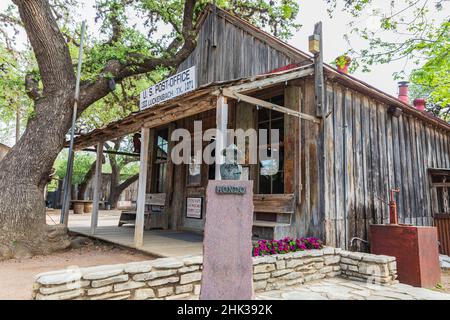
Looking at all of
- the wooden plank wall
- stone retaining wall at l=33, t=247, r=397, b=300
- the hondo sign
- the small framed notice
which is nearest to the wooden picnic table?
the small framed notice

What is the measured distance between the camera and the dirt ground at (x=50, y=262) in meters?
3.89

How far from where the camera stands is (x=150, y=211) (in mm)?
8680

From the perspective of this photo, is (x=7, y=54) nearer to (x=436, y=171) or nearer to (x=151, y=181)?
(x=151, y=181)

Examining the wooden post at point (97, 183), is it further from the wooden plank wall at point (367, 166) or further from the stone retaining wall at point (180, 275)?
the wooden plank wall at point (367, 166)

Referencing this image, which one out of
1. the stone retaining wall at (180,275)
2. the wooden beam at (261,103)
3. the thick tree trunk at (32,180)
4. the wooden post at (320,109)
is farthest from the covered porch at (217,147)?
the thick tree trunk at (32,180)

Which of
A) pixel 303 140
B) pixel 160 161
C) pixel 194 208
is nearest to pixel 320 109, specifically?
pixel 303 140

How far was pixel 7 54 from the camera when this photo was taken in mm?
10164

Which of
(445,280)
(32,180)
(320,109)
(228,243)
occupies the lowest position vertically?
(445,280)

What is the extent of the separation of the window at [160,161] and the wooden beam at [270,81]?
4.90m

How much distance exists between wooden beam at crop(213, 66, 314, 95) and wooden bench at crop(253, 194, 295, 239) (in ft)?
7.03

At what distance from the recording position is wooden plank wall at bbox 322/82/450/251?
18.6 ft

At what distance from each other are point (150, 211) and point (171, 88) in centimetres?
447

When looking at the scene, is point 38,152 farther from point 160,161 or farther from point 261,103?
point 261,103

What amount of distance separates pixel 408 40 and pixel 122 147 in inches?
844
